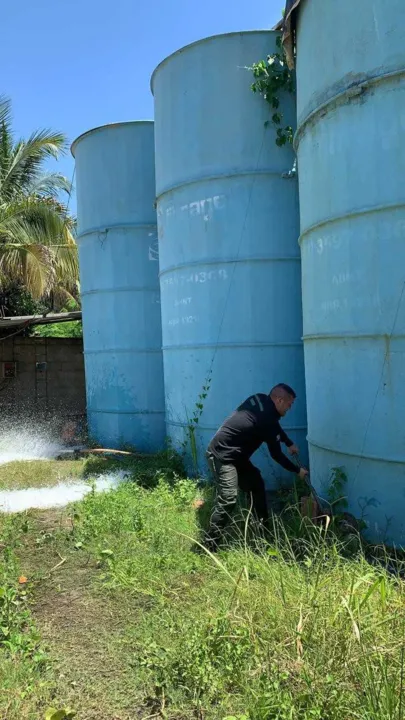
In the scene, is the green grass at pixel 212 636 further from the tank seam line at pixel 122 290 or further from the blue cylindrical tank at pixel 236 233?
the tank seam line at pixel 122 290

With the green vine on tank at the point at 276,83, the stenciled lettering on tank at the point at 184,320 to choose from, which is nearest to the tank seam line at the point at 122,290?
the stenciled lettering on tank at the point at 184,320

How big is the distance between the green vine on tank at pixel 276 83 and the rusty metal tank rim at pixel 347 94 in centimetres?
157

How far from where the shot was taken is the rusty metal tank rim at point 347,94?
4.14 m

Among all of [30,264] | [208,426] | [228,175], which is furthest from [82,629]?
[30,264]

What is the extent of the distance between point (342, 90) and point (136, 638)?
13.5 ft

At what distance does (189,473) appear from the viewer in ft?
23.8

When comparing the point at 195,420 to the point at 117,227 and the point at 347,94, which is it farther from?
the point at 347,94

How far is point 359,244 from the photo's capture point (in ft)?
14.3

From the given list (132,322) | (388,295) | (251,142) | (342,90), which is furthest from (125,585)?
(132,322)

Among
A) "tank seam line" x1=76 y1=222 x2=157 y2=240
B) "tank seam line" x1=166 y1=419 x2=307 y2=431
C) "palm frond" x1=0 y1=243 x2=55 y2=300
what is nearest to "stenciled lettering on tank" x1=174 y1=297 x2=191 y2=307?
"tank seam line" x1=166 y1=419 x2=307 y2=431

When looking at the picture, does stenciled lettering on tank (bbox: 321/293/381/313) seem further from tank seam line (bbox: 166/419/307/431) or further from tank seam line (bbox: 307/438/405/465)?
tank seam line (bbox: 166/419/307/431)

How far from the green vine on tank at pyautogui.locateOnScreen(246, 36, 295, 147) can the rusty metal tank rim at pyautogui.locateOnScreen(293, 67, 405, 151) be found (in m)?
1.57

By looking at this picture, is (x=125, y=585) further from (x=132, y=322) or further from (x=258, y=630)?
(x=132, y=322)

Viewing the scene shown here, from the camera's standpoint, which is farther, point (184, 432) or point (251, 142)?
point (184, 432)
